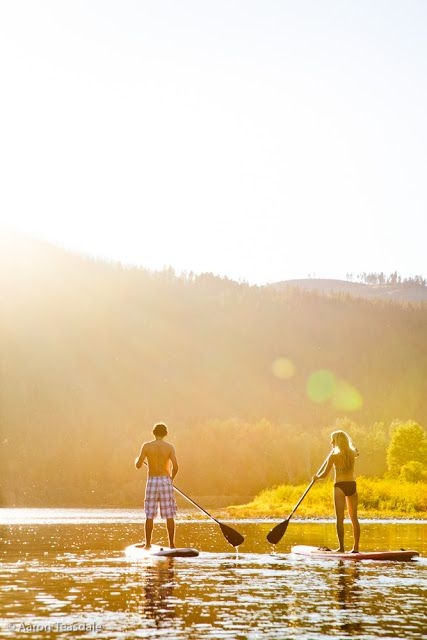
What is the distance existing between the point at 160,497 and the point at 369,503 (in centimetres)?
4269

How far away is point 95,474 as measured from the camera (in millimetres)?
185250

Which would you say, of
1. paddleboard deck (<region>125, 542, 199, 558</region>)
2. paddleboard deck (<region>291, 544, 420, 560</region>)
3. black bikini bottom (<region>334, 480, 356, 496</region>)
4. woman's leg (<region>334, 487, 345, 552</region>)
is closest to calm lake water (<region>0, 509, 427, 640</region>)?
paddleboard deck (<region>291, 544, 420, 560</region>)

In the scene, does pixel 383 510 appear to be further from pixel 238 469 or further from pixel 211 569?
pixel 238 469

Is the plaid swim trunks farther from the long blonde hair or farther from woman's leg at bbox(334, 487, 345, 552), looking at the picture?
the long blonde hair

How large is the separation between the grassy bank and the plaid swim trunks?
109 ft

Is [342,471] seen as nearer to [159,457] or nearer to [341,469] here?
[341,469]

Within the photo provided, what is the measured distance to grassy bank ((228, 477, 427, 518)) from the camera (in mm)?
62834

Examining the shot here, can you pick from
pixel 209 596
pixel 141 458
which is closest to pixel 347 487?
pixel 141 458

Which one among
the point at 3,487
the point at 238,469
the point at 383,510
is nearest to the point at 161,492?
the point at 383,510

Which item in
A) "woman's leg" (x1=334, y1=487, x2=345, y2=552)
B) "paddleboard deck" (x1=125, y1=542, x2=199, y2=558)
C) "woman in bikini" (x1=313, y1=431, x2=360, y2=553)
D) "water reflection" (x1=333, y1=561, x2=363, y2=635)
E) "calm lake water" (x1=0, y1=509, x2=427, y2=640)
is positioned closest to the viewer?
"calm lake water" (x1=0, y1=509, x2=427, y2=640)

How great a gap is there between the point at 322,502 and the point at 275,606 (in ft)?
176

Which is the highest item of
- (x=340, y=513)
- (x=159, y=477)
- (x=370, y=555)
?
(x=159, y=477)

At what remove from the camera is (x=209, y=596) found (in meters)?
18.4

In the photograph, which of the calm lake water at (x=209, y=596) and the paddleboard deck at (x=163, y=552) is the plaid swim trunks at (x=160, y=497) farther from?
the calm lake water at (x=209, y=596)
